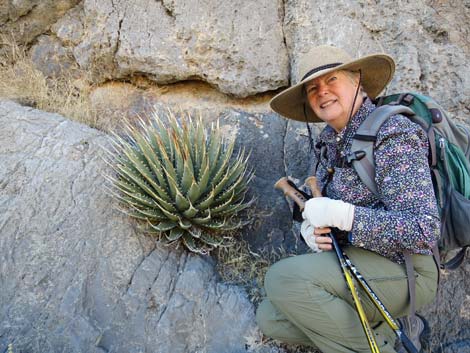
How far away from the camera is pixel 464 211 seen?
8.26 feet

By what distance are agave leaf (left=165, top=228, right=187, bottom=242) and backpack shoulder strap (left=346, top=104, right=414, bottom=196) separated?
1.50 meters

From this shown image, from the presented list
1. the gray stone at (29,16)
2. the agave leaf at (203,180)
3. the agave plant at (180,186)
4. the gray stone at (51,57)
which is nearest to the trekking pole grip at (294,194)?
the agave plant at (180,186)

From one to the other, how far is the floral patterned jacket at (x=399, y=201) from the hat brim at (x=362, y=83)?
0.50m

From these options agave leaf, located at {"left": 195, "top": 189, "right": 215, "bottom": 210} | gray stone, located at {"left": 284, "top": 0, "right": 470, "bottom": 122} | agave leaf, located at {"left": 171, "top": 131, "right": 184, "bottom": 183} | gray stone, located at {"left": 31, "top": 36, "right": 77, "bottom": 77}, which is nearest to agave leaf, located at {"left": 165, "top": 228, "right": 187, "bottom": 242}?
agave leaf, located at {"left": 195, "top": 189, "right": 215, "bottom": 210}

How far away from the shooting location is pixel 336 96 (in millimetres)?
2838

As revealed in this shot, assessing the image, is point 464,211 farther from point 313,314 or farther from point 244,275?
point 244,275

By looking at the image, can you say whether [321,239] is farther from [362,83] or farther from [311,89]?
[362,83]

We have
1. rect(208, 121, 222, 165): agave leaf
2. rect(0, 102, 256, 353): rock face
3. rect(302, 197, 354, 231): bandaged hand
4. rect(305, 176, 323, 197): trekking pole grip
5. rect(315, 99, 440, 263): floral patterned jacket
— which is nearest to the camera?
rect(315, 99, 440, 263): floral patterned jacket

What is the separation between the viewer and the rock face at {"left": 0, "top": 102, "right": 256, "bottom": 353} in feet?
10.4

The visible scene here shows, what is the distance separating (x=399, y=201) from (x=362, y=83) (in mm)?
1123

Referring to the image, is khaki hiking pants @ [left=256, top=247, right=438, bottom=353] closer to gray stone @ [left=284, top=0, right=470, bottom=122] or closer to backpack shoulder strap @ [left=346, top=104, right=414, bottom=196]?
backpack shoulder strap @ [left=346, top=104, right=414, bottom=196]

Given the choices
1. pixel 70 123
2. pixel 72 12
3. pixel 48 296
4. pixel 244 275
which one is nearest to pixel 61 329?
pixel 48 296

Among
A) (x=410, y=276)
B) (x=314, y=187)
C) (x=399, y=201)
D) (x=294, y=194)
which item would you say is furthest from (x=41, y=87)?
(x=410, y=276)

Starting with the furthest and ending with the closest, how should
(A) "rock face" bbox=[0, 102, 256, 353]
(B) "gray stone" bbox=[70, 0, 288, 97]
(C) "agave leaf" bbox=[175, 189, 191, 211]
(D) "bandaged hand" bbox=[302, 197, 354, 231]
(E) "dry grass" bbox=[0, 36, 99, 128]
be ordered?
(B) "gray stone" bbox=[70, 0, 288, 97], (E) "dry grass" bbox=[0, 36, 99, 128], (C) "agave leaf" bbox=[175, 189, 191, 211], (A) "rock face" bbox=[0, 102, 256, 353], (D) "bandaged hand" bbox=[302, 197, 354, 231]
